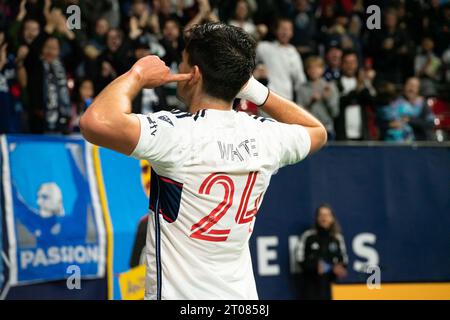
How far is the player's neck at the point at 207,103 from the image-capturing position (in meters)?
3.84

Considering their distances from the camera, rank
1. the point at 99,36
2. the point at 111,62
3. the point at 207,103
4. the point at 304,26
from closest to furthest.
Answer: the point at 207,103
the point at 111,62
the point at 99,36
the point at 304,26

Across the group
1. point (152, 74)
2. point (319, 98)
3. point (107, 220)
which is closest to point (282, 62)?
point (319, 98)

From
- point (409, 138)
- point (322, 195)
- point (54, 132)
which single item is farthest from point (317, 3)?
point (54, 132)

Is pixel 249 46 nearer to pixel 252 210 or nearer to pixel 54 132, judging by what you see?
pixel 252 210

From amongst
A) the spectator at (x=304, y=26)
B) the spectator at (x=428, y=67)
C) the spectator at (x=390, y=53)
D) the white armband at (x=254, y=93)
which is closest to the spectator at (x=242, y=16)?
the spectator at (x=304, y=26)

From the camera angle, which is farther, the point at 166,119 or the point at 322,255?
the point at 322,255

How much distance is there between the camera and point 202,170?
147 inches

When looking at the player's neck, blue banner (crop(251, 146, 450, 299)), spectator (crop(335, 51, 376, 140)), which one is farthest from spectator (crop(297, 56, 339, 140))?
the player's neck

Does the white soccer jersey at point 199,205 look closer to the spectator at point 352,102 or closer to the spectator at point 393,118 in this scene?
the spectator at point 352,102

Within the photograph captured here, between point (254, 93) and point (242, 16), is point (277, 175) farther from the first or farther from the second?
point (254, 93)

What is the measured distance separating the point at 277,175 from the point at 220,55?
852cm

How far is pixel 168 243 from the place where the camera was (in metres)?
3.75
